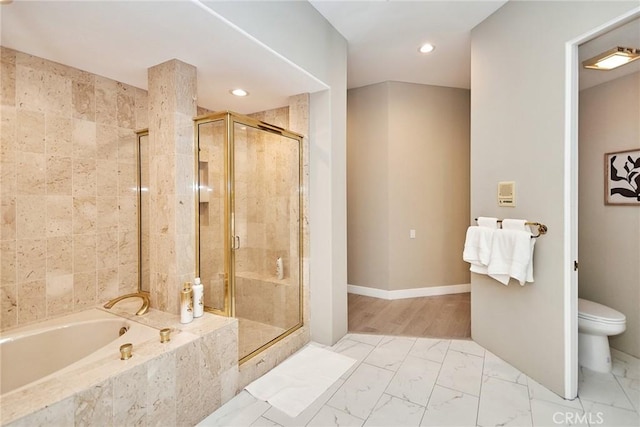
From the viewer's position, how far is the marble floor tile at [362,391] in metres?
1.81

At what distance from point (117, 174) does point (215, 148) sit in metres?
0.96

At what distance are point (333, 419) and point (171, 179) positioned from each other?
74.1 inches

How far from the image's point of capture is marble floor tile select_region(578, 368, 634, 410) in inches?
71.9

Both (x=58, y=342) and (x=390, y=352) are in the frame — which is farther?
(x=390, y=352)

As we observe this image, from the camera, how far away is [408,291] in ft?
12.8

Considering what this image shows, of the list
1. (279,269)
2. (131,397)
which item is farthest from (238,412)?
(279,269)

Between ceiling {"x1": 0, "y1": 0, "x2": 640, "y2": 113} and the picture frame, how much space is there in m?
0.71

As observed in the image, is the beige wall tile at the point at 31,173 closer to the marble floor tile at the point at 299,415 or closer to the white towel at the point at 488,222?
the marble floor tile at the point at 299,415

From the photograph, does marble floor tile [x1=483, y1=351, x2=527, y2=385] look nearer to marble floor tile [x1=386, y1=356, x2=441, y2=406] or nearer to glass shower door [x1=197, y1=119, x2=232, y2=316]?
marble floor tile [x1=386, y1=356, x2=441, y2=406]

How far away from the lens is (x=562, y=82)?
1.84m

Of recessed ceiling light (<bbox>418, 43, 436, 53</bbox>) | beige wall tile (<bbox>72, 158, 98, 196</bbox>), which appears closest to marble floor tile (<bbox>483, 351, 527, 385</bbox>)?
recessed ceiling light (<bbox>418, 43, 436, 53</bbox>)

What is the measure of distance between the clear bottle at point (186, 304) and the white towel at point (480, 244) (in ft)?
7.21

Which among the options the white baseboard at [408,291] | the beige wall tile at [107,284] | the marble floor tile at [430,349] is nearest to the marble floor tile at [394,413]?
the marble floor tile at [430,349]

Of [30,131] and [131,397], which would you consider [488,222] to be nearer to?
[131,397]
